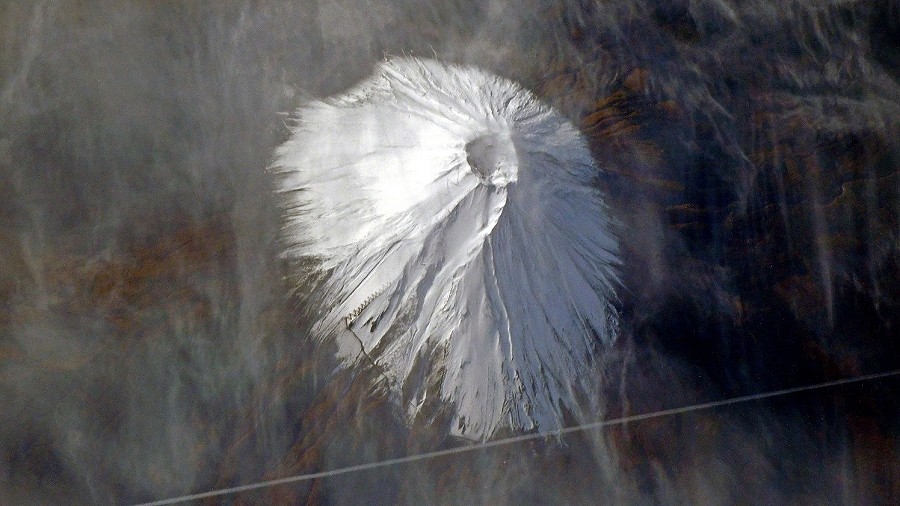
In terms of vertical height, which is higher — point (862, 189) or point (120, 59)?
point (120, 59)

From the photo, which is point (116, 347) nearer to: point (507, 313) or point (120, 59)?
point (120, 59)

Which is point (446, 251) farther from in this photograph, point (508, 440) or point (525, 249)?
point (508, 440)

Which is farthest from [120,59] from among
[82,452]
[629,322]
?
[629,322]

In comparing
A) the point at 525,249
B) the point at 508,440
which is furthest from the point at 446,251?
the point at 508,440

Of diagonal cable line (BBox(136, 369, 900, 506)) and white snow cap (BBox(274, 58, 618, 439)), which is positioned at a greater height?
white snow cap (BBox(274, 58, 618, 439))

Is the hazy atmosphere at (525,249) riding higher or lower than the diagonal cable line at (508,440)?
higher
